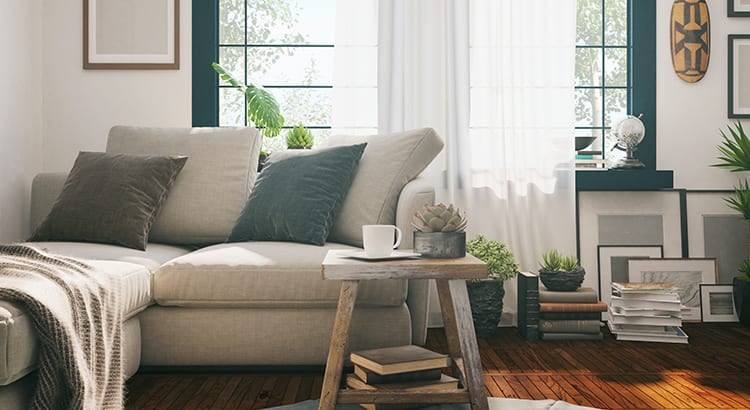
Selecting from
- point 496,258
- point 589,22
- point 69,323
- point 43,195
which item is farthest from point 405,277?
point 589,22

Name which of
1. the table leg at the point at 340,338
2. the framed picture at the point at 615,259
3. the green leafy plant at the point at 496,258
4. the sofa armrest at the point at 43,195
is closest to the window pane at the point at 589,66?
the framed picture at the point at 615,259

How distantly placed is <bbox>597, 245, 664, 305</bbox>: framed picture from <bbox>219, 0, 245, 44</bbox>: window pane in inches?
93.7

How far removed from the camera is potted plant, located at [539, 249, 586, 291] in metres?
3.44

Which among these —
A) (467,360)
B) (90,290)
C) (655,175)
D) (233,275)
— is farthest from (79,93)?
(655,175)

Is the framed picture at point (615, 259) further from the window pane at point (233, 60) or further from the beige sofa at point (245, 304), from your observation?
the window pane at point (233, 60)

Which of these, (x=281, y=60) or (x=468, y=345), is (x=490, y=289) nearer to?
(x=468, y=345)

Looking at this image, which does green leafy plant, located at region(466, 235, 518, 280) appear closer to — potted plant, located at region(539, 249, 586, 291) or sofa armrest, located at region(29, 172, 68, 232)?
potted plant, located at region(539, 249, 586, 291)

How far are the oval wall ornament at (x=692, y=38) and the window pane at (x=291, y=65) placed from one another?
1965 mm

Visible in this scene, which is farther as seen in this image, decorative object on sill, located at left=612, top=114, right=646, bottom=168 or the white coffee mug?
decorative object on sill, located at left=612, top=114, right=646, bottom=168

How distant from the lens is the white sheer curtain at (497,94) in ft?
12.5

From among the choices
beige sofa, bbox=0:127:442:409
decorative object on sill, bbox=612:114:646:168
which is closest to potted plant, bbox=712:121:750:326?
decorative object on sill, bbox=612:114:646:168

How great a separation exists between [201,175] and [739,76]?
9.83ft

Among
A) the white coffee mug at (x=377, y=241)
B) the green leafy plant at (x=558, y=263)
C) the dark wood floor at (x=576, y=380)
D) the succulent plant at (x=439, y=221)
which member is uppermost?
the succulent plant at (x=439, y=221)

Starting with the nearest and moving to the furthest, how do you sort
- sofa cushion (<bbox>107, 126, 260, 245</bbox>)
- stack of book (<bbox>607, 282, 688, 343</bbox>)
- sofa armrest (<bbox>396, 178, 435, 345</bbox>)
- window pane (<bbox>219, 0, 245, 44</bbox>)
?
1. sofa armrest (<bbox>396, 178, 435, 345</bbox>)
2. sofa cushion (<bbox>107, 126, 260, 245</bbox>)
3. stack of book (<bbox>607, 282, 688, 343</bbox>)
4. window pane (<bbox>219, 0, 245, 44</bbox>)
